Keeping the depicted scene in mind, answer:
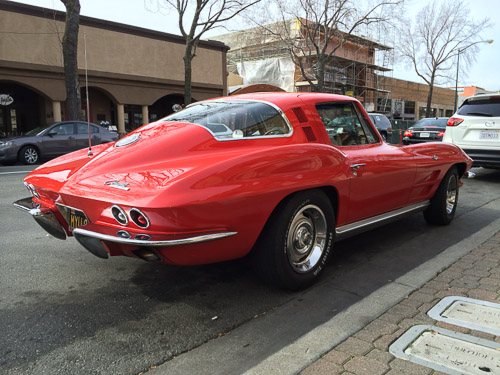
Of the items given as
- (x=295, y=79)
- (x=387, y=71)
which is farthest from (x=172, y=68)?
(x=387, y=71)

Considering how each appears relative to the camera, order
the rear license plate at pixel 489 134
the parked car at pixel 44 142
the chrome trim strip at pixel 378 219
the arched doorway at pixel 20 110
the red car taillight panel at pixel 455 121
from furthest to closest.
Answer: the arched doorway at pixel 20 110
the parked car at pixel 44 142
the red car taillight panel at pixel 455 121
the rear license plate at pixel 489 134
the chrome trim strip at pixel 378 219

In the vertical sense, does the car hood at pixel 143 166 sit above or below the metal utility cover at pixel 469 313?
above

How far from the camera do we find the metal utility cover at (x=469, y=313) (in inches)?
104

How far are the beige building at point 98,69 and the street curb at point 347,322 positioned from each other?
14349 mm

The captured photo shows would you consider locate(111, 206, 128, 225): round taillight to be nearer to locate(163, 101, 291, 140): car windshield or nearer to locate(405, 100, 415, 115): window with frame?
locate(163, 101, 291, 140): car windshield

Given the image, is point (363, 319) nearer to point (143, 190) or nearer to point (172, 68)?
point (143, 190)

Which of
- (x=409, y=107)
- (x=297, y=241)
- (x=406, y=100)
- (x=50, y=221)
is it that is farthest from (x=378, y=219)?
(x=409, y=107)

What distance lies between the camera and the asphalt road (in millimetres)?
2408

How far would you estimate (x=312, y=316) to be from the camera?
2861 mm

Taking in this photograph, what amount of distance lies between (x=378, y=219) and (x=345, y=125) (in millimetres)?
951

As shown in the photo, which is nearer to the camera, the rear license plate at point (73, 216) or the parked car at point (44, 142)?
the rear license plate at point (73, 216)

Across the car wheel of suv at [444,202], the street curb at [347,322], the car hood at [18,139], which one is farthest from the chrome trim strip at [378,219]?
the car hood at [18,139]

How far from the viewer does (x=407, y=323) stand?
8.80ft

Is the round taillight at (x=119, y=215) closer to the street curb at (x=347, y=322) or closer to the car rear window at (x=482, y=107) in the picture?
the street curb at (x=347, y=322)
